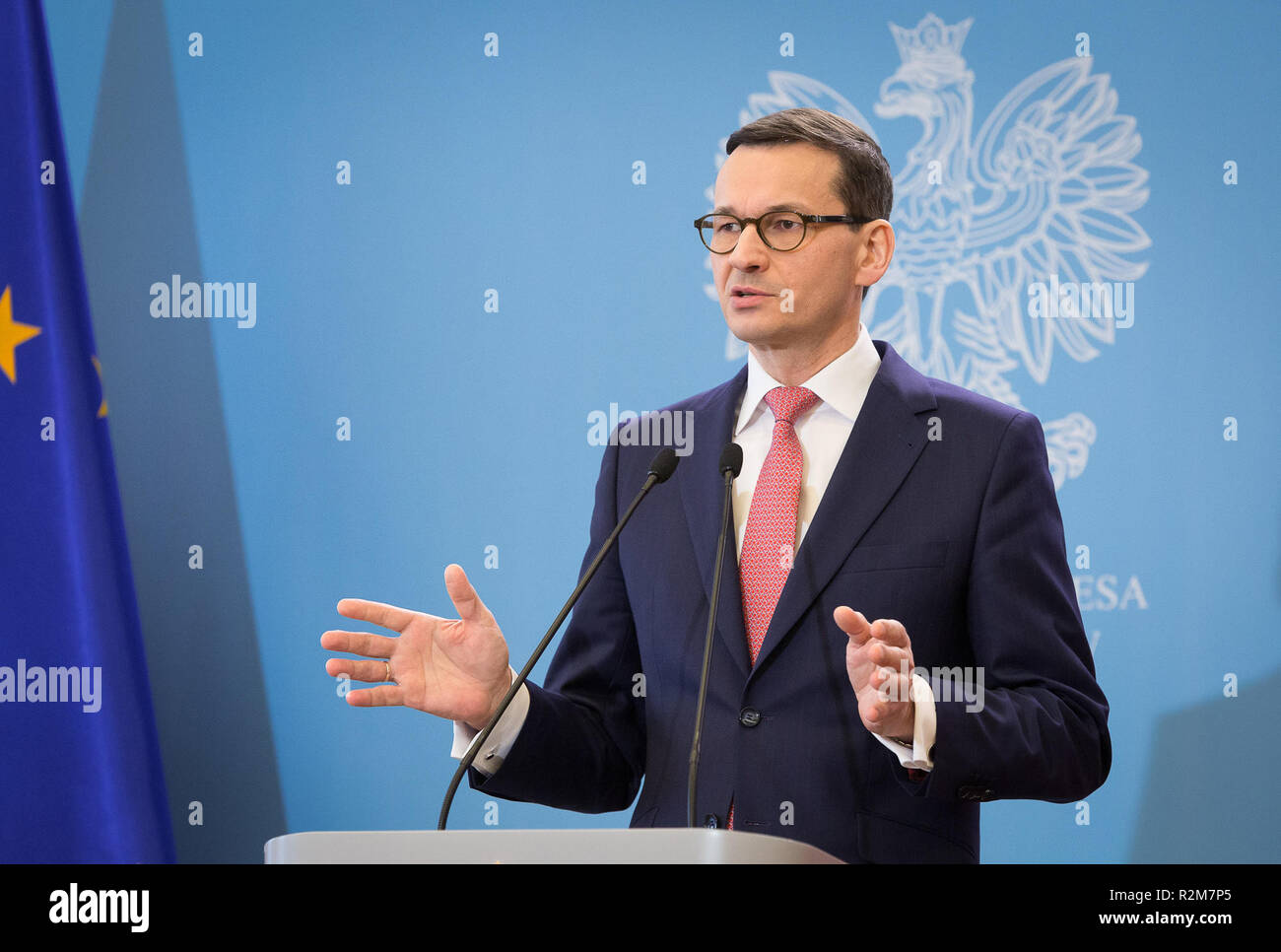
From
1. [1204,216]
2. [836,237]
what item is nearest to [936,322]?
[1204,216]

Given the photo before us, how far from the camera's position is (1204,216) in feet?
9.66

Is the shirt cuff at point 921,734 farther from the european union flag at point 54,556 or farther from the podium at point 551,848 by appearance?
Answer: the european union flag at point 54,556

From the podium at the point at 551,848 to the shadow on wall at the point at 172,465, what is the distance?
2.02m

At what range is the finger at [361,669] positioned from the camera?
4.79 feet

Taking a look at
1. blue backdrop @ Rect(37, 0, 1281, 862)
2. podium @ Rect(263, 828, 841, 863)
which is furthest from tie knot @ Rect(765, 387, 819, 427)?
blue backdrop @ Rect(37, 0, 1281, 862)

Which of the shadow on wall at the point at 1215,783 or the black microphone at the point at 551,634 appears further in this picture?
the shadow on wall at the point at 1215,783

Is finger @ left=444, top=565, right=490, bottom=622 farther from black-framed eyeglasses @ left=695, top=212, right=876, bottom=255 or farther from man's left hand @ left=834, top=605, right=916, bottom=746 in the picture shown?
black-framed eyeglasses @ left=695, top=212, right=876, bottom=255

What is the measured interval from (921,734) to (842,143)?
986mm

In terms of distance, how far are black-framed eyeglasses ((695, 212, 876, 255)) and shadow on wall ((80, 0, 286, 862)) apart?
63.1 inches

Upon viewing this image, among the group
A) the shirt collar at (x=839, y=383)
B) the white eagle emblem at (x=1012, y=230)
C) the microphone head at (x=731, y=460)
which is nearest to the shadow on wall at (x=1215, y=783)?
the white eagle emblem at (x=1012, y=230)

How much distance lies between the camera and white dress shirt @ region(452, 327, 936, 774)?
1818 millimetres

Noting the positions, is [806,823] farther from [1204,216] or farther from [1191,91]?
[1191,91]

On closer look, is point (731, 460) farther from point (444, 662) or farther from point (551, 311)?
point (551, 311)

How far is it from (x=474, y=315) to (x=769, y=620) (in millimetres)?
1527
